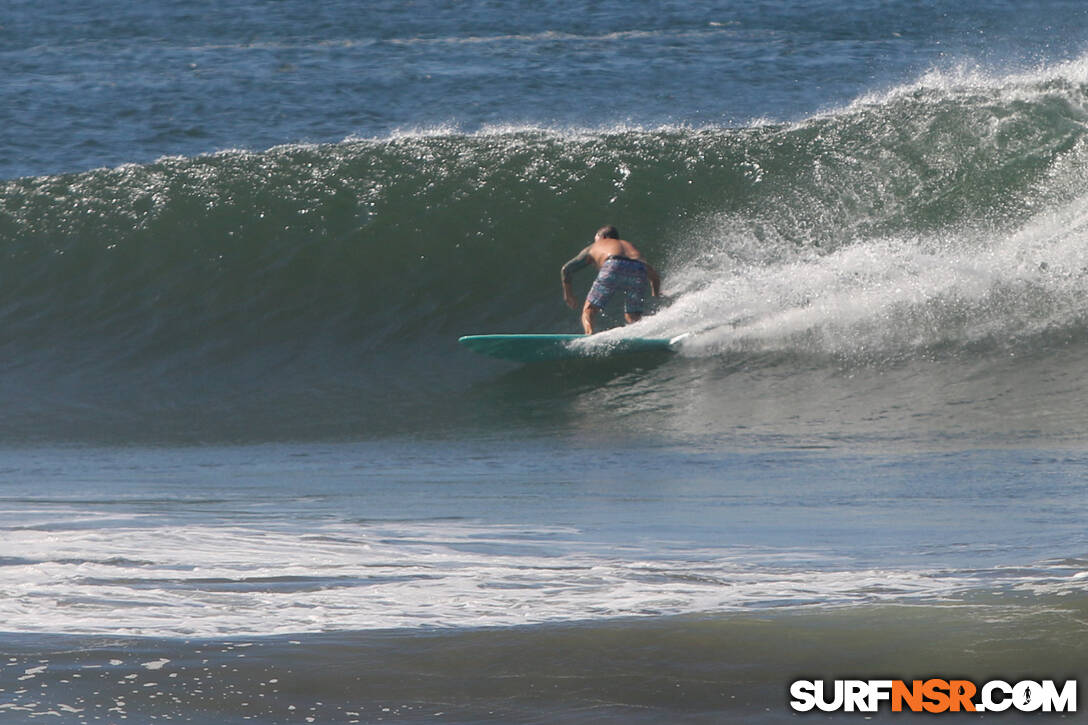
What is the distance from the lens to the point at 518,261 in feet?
41.1

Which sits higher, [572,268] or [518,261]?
[518,261]

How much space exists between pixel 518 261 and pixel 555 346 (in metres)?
2.54

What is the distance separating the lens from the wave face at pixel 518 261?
9.91m

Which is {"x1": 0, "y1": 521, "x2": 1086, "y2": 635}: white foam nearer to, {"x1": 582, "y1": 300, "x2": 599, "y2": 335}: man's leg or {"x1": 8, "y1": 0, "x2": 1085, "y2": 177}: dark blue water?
{"x1": 582, "y1": 300, "x2": 599, "y2": 335}: man's leg

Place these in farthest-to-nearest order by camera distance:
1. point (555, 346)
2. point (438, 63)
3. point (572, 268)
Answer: point (438, 63), point (572, 268), point (555, 346)

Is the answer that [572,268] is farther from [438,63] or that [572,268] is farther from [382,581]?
[438,63]

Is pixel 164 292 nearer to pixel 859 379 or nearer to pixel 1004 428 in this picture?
pixel 859 379

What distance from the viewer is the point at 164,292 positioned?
1273 centimetres

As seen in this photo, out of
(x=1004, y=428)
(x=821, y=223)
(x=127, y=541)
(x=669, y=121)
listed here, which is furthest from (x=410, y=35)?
(x=127, y=541)

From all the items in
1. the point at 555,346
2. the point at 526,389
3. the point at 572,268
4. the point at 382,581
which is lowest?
the point at 382,581

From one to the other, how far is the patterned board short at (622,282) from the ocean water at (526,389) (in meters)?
0.31

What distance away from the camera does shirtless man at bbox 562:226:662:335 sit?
33.8 feet

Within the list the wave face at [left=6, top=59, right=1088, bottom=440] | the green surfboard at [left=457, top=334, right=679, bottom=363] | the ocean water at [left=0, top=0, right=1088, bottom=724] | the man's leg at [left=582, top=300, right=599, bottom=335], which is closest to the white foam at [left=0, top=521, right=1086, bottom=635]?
the ocean water at [left=0, top=0, right=1088, bottom=724]

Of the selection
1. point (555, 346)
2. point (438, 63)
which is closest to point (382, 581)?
point (555, 346)
